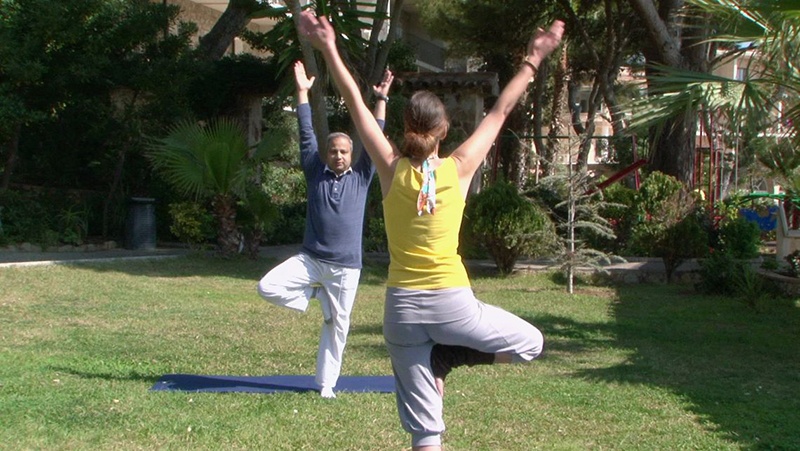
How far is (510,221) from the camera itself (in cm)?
1362

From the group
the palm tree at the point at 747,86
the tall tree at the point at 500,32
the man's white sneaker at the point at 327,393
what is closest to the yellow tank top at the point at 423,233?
the man's white sneaker at the point at 327,393

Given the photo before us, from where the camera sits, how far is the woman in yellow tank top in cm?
379

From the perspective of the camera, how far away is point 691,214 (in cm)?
1449

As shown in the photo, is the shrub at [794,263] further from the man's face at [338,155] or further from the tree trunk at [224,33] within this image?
the tree trunk at [224,33]

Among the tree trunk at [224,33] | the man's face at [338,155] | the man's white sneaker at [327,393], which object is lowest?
the man's white sneaker at [327,393]

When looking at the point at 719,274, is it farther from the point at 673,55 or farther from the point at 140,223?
the point at 140,223

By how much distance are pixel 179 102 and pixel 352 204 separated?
1170 centimetres

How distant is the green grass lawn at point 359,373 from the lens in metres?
5.44

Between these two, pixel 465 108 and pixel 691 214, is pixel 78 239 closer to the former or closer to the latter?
pixel 465 108

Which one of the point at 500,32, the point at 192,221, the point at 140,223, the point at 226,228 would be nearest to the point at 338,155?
the point at 226,228

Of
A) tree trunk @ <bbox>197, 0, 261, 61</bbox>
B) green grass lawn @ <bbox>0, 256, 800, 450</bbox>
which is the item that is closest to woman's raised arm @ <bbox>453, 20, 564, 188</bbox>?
green grass lawn @ <bbox>0, 256, 800, 450</bbox>

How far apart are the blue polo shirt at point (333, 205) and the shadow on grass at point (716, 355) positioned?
90.7 inches

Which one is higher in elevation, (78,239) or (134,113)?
(134,113)

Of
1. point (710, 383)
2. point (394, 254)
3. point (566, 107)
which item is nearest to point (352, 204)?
point (394, 254)
